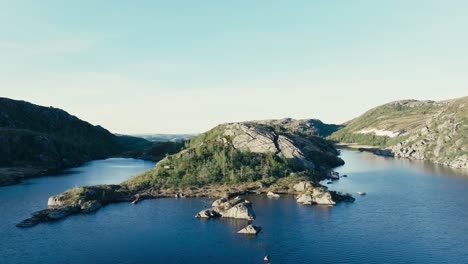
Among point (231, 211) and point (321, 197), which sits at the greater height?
point (321, 197)

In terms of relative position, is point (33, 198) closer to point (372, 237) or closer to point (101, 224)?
point (101, 224)

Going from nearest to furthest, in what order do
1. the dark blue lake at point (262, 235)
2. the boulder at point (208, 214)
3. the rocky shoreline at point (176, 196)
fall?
the dark blue lake at point (262, 235) < the boulder at point (208, 214) < the rocky shoreline at point (176, 196)

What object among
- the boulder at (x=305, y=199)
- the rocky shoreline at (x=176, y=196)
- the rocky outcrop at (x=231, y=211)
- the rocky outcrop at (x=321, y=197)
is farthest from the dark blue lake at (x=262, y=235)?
the rocky shoreline at (x=176, y=196)

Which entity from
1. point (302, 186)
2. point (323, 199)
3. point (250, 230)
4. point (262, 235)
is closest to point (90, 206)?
point (250, 230)

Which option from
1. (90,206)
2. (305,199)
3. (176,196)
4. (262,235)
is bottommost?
(262,235)

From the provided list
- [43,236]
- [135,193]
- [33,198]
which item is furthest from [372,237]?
[33,198]

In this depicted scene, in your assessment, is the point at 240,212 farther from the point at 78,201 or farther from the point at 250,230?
the point at 78,201

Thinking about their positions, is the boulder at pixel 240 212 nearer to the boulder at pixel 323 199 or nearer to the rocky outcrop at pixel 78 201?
the boulder at pixel 323 199
